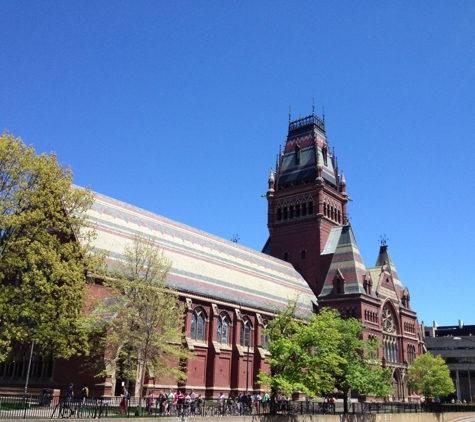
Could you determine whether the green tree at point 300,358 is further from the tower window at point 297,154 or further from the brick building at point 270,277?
the tower window at point 297,154

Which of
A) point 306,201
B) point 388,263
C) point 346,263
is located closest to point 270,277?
point 346,263

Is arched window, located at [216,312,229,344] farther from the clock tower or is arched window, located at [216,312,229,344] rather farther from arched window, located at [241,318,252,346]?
the clock tower

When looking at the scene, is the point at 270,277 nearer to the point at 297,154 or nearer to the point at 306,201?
the point at 306,201

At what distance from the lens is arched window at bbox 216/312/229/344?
5879 cm

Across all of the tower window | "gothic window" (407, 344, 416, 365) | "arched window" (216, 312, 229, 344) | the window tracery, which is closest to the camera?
"arched window" (216, 312, 229, 344)

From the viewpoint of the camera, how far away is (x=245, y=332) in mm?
63031

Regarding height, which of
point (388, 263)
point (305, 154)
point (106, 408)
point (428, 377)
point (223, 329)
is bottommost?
point (106, 408)

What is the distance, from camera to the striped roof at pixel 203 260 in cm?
5681

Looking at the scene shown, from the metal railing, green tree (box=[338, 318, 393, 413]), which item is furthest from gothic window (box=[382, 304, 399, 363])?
the metal railing

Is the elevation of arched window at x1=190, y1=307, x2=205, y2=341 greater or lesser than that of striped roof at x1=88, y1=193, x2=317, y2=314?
lesser

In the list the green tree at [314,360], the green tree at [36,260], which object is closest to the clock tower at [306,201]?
the green tree at [314,360]

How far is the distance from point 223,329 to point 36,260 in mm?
31133

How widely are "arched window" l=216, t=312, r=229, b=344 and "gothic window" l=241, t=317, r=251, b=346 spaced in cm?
235

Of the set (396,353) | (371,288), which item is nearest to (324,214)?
(371,288)
